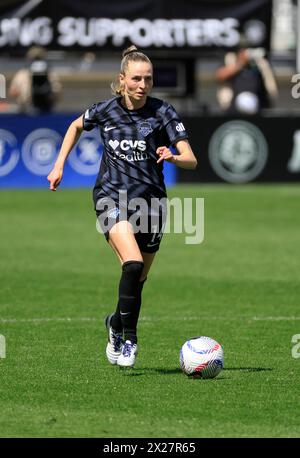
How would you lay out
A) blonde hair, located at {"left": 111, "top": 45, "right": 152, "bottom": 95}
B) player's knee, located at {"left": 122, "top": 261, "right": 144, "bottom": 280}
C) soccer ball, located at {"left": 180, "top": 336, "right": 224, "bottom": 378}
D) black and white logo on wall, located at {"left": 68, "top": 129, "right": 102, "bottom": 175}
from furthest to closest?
black and white logo on wall, located at {"left": 68, "top": 129, "right": 102, "bottom": 175} < blonde hair, located at {"left": 111, "top": 45, "right": 152, "bottom": 95} < player's knee, located at {"left": 122, "top": 261, "right": 144, "bottom": 280} < soccer ball, located at {"left": 180, "top": 336, "right": 224, "bottom": 378}

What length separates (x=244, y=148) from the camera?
2420 centimetres

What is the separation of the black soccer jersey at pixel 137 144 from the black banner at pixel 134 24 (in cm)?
1616

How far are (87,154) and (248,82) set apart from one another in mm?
4565

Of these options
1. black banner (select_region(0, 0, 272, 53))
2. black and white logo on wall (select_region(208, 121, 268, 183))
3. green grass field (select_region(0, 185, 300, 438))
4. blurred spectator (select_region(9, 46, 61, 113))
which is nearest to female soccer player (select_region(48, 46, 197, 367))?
green grass field (select_region(0, 185, 300, 438))

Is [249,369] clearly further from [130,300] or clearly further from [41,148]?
[41,148]

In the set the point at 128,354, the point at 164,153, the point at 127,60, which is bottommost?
the point at 128,354

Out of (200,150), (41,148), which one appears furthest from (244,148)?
(41,148)

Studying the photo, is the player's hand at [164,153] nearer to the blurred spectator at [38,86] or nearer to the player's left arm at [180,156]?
the player's left arm at [180,156]

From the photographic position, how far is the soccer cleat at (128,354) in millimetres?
8773

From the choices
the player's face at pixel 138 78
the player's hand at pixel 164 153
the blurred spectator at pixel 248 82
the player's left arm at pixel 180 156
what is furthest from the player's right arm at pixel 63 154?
the blurred spectator at pixel 248 82

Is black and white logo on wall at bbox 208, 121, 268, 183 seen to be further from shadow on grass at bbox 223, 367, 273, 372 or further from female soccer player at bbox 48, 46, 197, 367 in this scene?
shadow on grass at bbox 223, 367, 273, 372

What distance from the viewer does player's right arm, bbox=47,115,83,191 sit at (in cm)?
883
